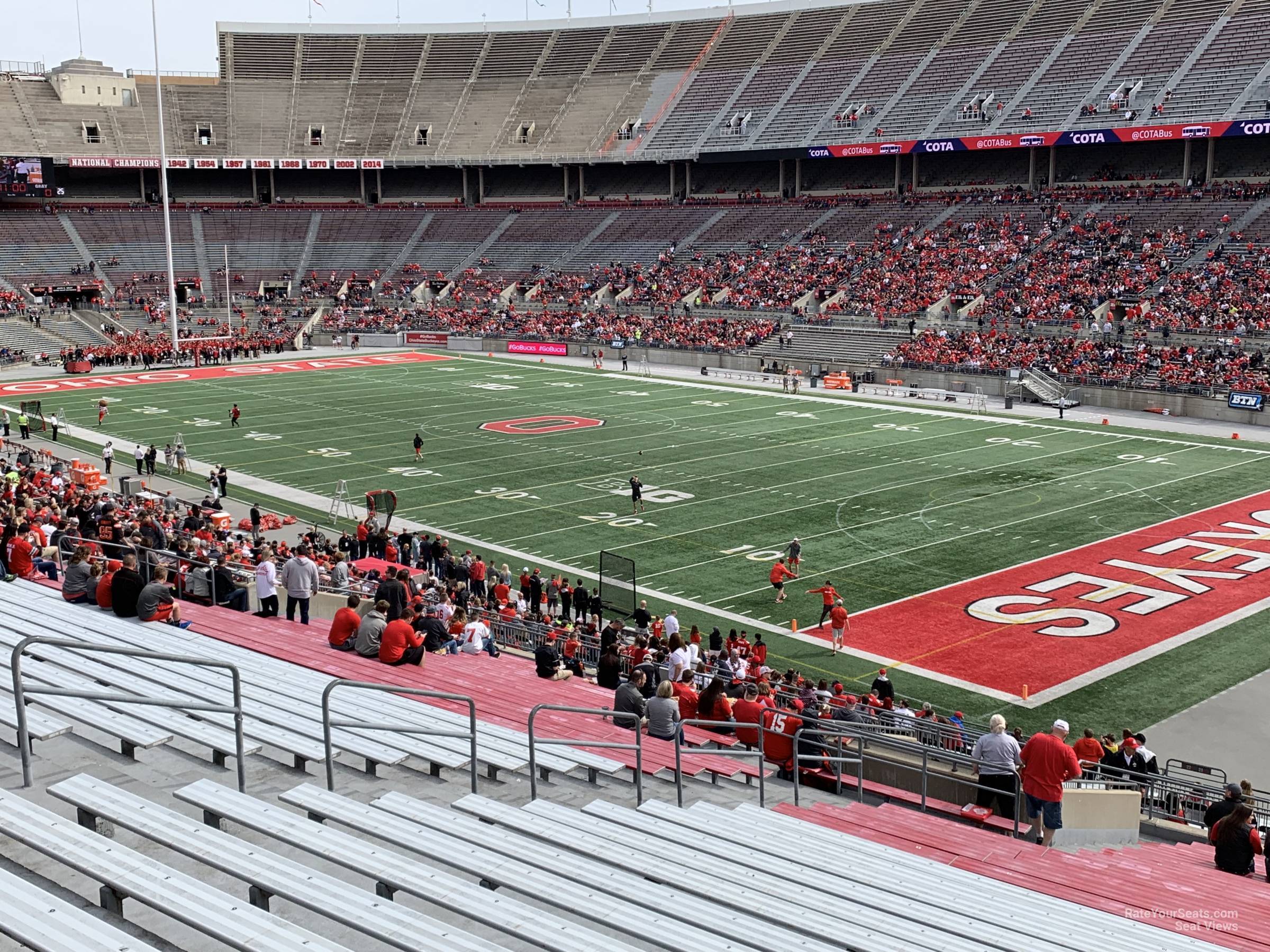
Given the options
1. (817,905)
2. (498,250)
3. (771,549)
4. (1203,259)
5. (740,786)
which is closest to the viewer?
(817,905)

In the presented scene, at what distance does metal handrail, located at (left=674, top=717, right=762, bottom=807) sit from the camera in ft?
31.2

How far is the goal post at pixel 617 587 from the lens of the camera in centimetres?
2162

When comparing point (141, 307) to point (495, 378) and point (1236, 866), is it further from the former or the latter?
point (1236, 866)

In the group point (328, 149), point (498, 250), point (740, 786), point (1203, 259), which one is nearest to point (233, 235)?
point (328, 149)

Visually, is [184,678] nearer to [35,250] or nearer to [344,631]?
[344,631]

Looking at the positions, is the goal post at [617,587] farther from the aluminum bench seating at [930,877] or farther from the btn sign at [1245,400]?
the btn sign at [1245,400]

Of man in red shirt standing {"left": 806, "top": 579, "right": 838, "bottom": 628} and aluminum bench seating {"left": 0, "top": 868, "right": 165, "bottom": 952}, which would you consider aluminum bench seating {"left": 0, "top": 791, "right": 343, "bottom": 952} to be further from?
man in red shirt standing {"left": 806, "top": 579, "right": 838, "bottom": 628}

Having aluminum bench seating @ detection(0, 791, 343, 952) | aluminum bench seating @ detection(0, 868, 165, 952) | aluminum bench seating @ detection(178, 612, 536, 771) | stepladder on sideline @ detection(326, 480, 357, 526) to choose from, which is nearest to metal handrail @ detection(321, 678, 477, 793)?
aluminum bench seating @ detection(178, 612, 536, 771)

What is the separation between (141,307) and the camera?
72.1 metres

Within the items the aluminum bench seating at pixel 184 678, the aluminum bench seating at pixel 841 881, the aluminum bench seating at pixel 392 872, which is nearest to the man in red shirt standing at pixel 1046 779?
the aluminum bench seating at pixel 841 881

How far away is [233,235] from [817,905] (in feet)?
271

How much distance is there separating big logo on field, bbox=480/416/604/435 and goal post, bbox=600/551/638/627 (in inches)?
721

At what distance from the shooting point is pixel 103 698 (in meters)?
7.60

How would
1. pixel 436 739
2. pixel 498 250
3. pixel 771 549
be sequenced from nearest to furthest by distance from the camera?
pixel 436 739, pixel 771 549, pixel 498 250
